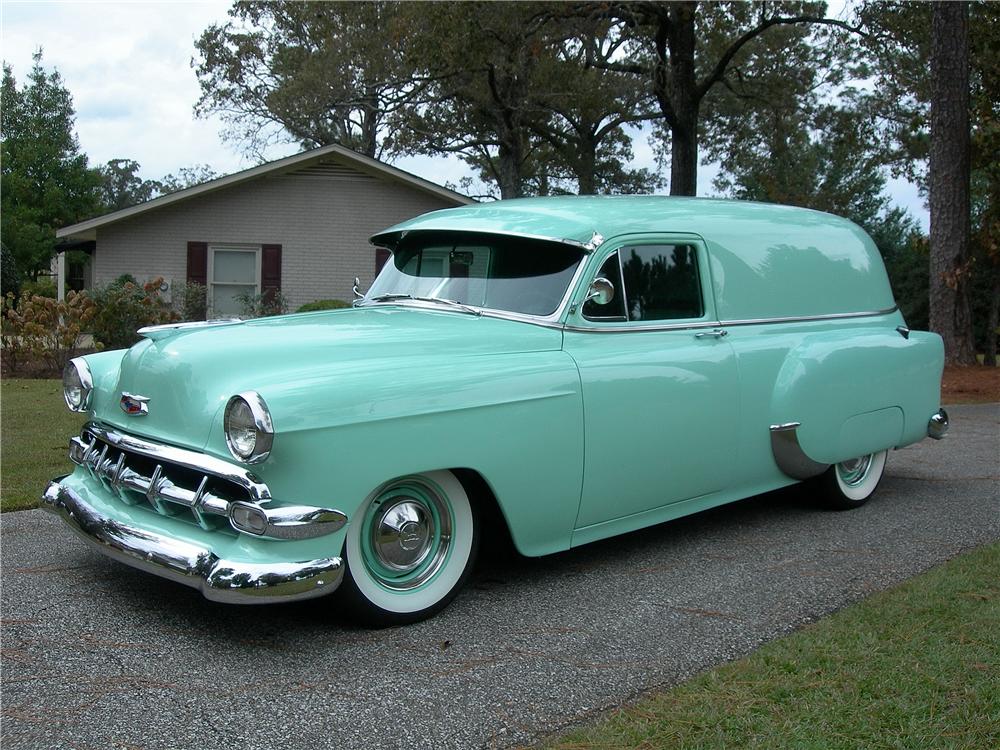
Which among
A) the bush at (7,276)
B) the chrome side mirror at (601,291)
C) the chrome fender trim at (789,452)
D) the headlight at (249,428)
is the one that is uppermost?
the bush at (7,276)

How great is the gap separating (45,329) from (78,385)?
9.00 metres

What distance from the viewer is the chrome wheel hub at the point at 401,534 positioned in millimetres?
3660

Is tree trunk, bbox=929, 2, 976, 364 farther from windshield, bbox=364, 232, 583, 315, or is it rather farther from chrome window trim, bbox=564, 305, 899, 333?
windshield, bbox=364, 232, 583, 315

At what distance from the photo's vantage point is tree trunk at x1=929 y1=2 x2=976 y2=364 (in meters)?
13.4

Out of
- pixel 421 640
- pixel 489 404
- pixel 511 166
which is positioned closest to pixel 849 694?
pixel 421 640

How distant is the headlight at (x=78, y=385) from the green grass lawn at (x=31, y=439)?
1407 mm

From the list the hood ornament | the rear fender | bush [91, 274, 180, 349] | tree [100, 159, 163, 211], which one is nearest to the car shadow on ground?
the rear fender

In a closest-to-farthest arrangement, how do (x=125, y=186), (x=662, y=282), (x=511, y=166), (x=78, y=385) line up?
(x=78, y=385)
(x=662, y=282)
(x=511, y=166)
(x=125, y=186)

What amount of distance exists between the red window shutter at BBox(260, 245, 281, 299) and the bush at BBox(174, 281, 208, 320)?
1.21m

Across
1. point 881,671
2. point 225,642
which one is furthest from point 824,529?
point 225,642

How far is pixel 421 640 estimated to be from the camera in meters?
3.60

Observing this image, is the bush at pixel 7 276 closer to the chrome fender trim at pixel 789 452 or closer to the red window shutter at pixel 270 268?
the red window shutter at pixel 270 268

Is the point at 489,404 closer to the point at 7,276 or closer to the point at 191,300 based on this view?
the point at 191,300

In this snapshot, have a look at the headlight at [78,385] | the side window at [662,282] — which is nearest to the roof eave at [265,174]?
the side window at [662,282]
